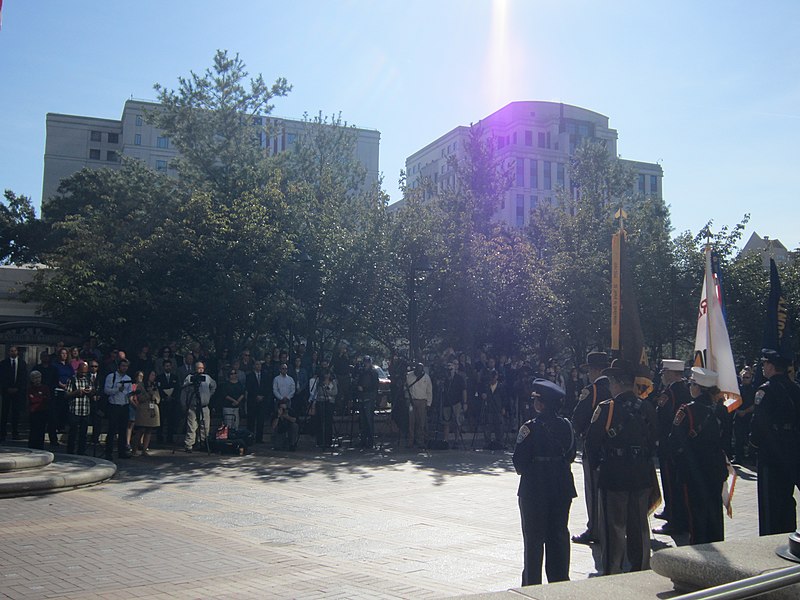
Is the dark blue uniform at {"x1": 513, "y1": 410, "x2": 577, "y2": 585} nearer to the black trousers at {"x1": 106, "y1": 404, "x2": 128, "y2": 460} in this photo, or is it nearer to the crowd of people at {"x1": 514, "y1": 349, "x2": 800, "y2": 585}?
the crowd of people at {"x1": 514, "y1": 349, "x2": 800, "y2": 585}

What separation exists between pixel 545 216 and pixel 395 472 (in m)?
24.3

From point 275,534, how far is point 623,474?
402cm

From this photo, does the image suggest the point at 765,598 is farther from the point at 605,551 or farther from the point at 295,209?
the point at 295,209

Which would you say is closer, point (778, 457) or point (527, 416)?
point (778, 457)

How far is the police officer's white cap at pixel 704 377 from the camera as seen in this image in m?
8.24

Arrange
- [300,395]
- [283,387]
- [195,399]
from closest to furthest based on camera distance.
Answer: [195,399] < [283,387] < [300,395]

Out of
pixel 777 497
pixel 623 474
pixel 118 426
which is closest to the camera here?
pixel 623 474

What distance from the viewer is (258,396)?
18.3 metres

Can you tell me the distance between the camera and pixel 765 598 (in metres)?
4.20

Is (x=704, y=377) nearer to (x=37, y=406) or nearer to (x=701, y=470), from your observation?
(x=701, y=470)

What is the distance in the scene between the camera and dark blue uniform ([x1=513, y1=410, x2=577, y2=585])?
623 centimetres

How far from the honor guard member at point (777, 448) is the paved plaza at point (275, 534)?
124 cm

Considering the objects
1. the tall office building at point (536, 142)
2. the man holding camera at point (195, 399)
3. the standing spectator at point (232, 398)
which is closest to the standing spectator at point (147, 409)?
the man holding camera at point (195, 399)

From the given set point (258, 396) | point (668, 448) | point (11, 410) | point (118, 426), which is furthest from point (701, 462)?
point (11, 410)
